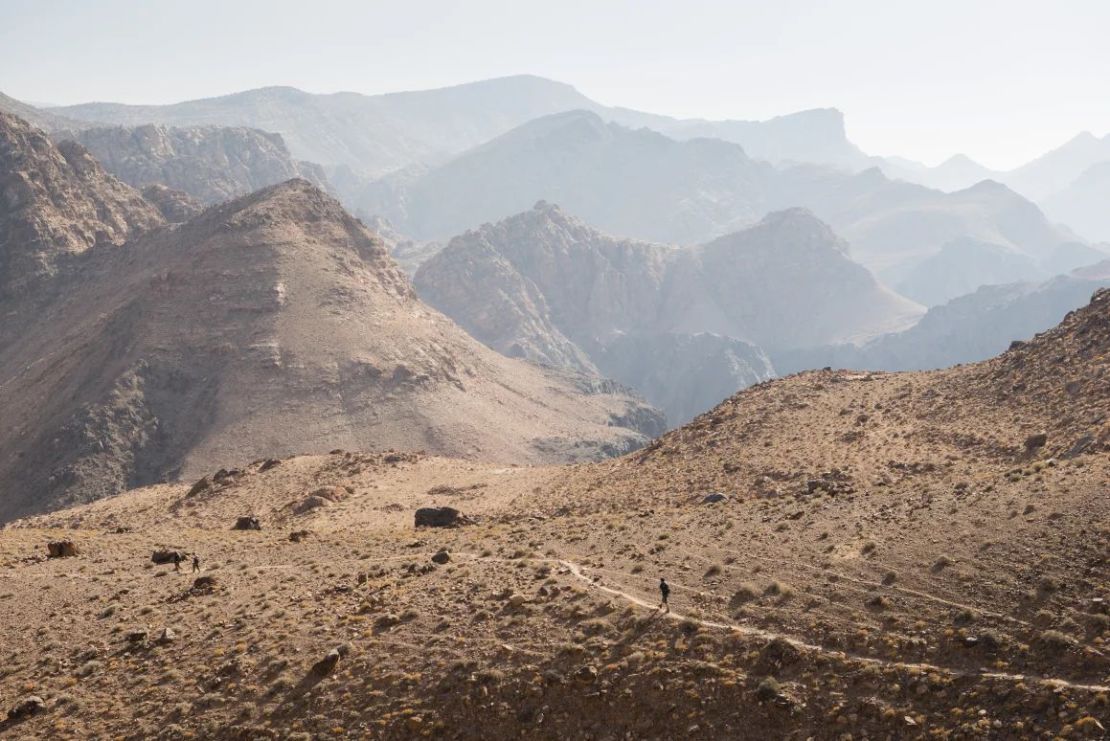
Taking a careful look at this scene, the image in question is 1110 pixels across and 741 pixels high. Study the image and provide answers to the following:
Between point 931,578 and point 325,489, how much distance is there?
3606 cm

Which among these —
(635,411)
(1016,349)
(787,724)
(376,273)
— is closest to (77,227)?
(376,273)

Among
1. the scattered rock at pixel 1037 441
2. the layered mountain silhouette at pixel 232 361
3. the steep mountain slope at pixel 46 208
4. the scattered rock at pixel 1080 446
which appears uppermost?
the steep mountain slope at pixel 46 208

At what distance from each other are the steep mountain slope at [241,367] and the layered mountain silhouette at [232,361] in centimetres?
24

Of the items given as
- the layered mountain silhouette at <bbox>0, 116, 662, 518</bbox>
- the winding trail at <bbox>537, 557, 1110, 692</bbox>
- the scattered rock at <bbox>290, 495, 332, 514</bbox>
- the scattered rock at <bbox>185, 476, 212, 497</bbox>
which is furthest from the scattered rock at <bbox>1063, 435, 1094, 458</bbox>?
the layered mountain silhouette at <bbox>0, 116, 662, 518</bbox>

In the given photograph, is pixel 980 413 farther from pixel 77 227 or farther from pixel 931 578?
pixel 77 227

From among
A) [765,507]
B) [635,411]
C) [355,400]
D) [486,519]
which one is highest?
[765,507]

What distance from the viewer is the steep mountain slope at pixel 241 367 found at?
3969 inches

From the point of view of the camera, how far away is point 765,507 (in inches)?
1228

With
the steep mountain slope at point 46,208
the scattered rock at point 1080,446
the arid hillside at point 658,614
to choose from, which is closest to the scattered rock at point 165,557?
the arid hillside at point 658,614

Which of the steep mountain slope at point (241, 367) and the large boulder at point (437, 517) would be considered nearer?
the large boulder at point (437, 517)

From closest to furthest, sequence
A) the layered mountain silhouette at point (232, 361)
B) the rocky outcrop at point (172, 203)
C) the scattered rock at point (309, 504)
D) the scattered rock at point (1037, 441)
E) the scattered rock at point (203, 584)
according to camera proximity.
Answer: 1. the scattered rock at point (203, 584)
2. the scattered rock at point (1037, 441)
3. the scattered rock at point (309, 504)
4. the layered mountain silhouette at point (232, 361)
5. the rocky outcrop at point (172, 203)

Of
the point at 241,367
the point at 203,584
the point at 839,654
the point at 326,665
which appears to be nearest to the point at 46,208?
the point at 241,367

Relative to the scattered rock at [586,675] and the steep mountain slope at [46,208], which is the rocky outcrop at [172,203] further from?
the scattered rock at [586,675]

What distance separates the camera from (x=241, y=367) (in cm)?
11000
